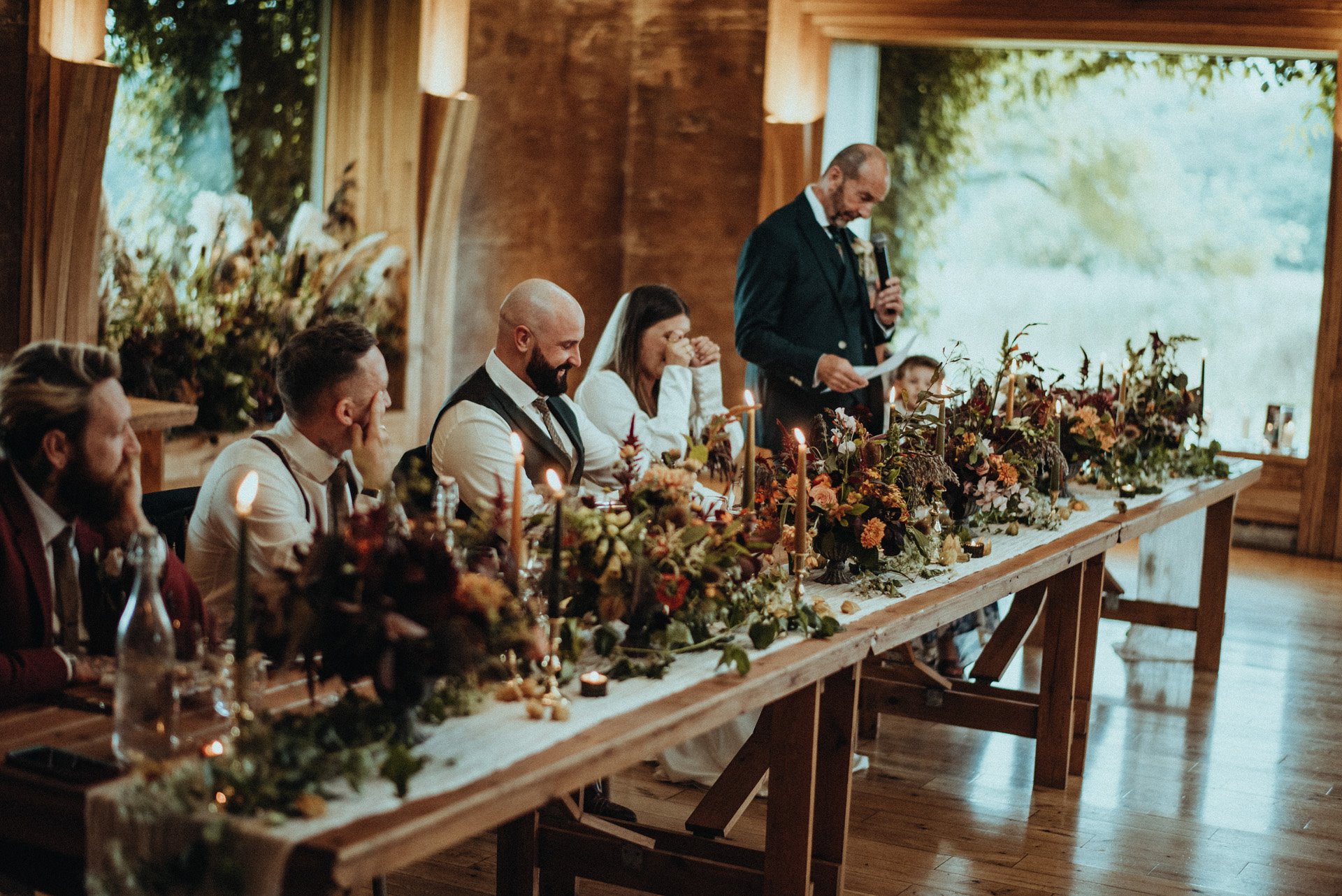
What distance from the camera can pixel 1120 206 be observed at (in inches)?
386

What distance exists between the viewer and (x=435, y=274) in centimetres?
768

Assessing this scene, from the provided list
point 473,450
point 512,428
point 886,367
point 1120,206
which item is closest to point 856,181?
point 886,367

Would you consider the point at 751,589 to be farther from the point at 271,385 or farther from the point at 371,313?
the point at 371,313

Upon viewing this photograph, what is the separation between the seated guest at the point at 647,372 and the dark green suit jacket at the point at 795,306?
43cm

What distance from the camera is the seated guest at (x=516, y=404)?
344cm

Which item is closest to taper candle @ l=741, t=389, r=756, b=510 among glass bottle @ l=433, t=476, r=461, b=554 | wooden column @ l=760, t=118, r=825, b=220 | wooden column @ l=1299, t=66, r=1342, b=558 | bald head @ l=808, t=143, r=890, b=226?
glass bottle @ l=433, t=476, r=461, b=554

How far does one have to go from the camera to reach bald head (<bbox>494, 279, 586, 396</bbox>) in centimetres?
356

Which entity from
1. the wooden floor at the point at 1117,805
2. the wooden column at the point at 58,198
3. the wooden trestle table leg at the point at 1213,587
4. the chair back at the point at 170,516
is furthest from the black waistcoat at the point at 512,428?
the wooden trestle table leg at the point at 1213,587

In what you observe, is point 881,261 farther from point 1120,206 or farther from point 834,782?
point 1120,206

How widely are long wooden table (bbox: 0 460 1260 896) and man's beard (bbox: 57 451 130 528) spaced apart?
0.36m

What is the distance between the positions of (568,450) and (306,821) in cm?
212

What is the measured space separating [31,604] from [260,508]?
64cm

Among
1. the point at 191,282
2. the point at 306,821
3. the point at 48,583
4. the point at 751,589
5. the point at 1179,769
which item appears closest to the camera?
the point at 306,821

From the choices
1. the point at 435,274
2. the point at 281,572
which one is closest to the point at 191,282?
the point at 435,274
